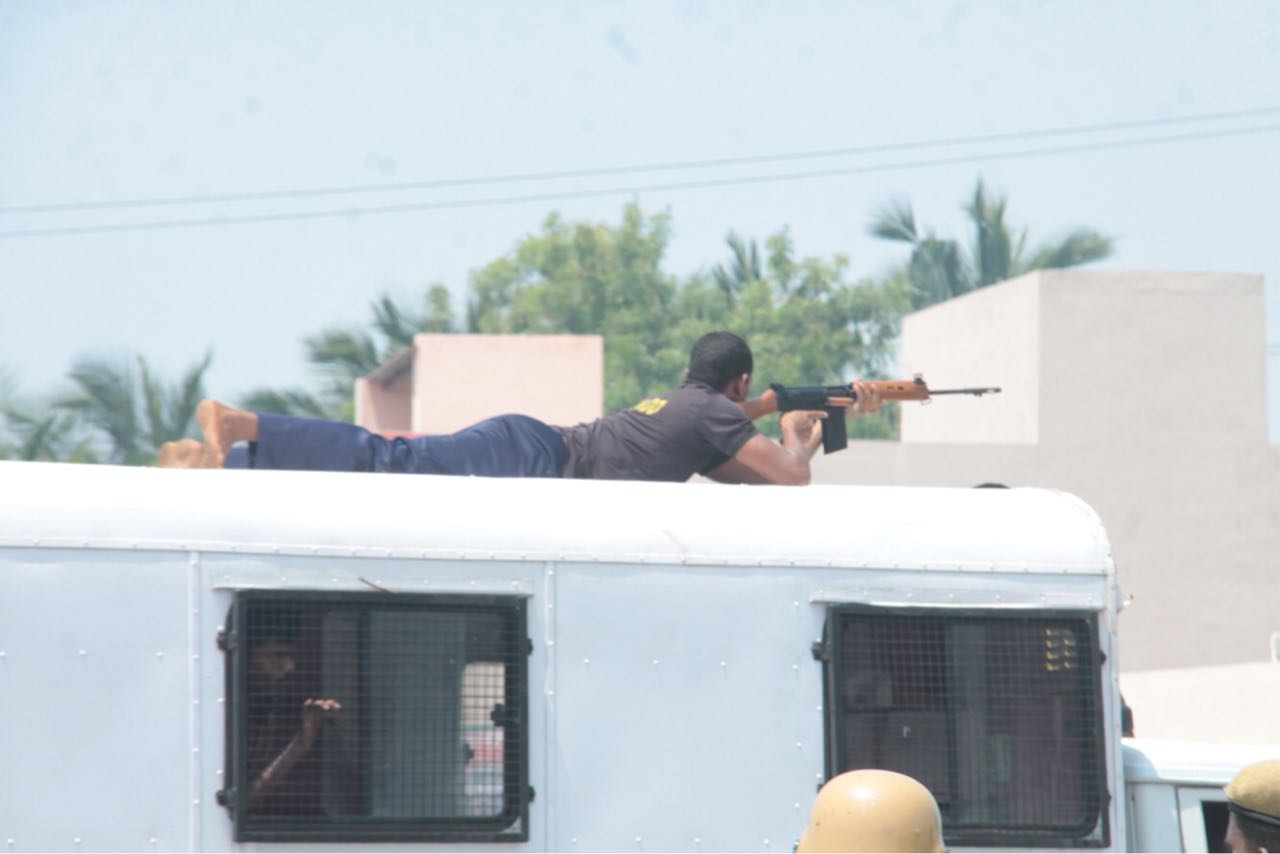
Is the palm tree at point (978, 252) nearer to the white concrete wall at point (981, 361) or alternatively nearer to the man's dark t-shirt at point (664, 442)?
the white concrete wall at point (981, 361)

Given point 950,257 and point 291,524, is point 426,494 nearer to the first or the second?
point 291,524

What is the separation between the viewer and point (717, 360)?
5.81 metres

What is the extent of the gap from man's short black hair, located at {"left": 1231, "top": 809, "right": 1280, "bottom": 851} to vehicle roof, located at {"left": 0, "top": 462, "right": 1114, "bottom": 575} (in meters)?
0.96

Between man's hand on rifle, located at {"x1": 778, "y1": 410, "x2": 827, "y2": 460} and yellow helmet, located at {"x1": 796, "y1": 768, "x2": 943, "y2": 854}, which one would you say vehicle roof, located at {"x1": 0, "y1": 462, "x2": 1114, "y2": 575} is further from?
yellow helmet, located at {"x1": 796, "y1": 768, "x2": 943, "y2": 854}

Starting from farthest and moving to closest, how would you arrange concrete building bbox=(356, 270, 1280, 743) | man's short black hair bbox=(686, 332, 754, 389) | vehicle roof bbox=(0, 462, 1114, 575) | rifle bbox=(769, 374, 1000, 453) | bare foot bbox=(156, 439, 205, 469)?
concrete building bbox=(356, 270, 1280, 743)
rifle bbox=(769, 374, 1000, 453)
man's short black hair bbox=(686, 332, 754, 389)
bare foot bbox=(156, 439, 205, 469)
vehicle roof bbox=(0, 462, 1114, 575)

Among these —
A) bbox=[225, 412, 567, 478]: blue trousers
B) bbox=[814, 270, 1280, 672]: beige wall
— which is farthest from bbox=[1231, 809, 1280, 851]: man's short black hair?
bbox=[814, 270, 1280, 672]: beige wall

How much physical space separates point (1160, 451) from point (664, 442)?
52.2ft

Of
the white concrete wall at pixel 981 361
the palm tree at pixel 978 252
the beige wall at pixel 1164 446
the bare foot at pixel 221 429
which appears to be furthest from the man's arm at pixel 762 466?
the palm tree at pixel 978 252

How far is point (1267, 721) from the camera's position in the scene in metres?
15.7

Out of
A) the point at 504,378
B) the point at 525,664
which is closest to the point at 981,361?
the point at 504,378

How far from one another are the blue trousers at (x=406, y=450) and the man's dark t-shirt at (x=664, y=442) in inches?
4.5

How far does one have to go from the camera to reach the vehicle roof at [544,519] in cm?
438

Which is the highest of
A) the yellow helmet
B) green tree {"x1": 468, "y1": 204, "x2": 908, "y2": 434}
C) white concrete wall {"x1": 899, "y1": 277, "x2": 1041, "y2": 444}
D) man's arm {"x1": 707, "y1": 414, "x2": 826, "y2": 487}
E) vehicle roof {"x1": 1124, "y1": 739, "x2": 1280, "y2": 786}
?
green tree {"x1": 468, "y1": 204, "x2": 908, "y2": 434}

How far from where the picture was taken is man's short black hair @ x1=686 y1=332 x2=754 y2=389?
5.82m
